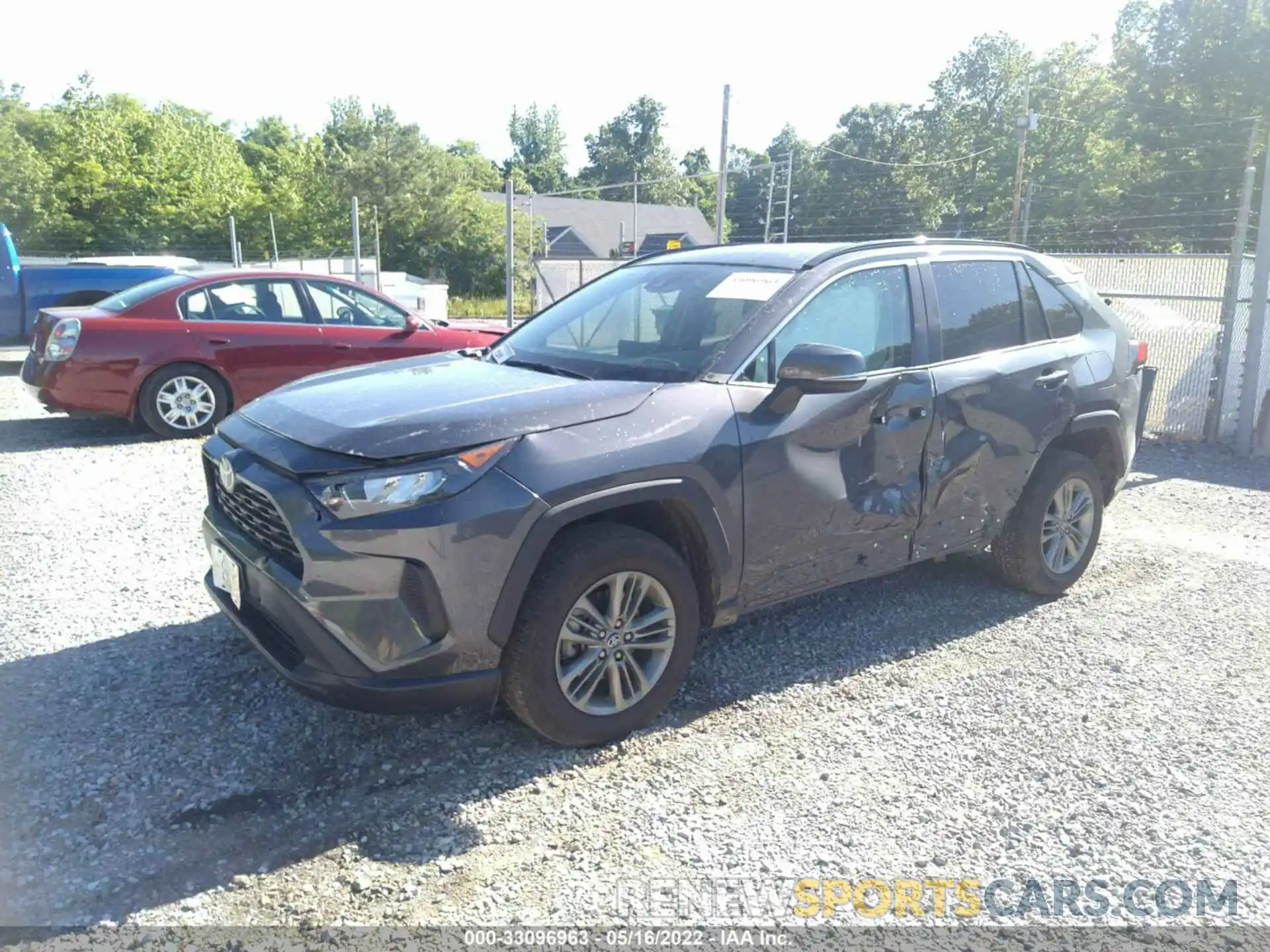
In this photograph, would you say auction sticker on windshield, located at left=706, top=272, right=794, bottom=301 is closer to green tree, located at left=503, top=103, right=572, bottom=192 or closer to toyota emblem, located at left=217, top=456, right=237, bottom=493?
toyota emblem, located at left=217, top=456, right=237, bottom=493

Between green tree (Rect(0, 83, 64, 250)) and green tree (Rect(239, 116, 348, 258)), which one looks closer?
green tree (Rect(0, 83, 64, 250))

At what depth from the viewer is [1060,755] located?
354 cm

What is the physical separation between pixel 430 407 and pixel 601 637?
996 mm

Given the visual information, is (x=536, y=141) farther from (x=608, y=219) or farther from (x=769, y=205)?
(x=769, y=205)

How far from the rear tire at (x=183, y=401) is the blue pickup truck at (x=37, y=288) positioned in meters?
6.17

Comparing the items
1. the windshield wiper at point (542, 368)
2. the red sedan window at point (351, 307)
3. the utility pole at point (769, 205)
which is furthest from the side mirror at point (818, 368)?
the utility pole at point (769, 205)

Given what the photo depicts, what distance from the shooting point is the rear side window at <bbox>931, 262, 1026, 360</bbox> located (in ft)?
14.8

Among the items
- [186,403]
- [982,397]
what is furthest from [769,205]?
[982,397]

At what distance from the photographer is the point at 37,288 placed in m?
13.5

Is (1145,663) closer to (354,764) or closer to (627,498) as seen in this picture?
(627,498)

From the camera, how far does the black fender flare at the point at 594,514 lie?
309 cm

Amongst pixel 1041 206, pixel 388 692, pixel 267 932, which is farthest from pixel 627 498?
pixel 1041 206

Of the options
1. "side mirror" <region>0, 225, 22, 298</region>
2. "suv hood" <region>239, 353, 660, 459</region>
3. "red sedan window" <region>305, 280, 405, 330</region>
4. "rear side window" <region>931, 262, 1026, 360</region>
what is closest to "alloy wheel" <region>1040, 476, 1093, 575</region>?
"rear side window" <region>931, 262, 1026, 360</region>

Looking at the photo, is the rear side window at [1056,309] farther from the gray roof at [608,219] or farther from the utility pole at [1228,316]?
the gray roof at [608,219]
